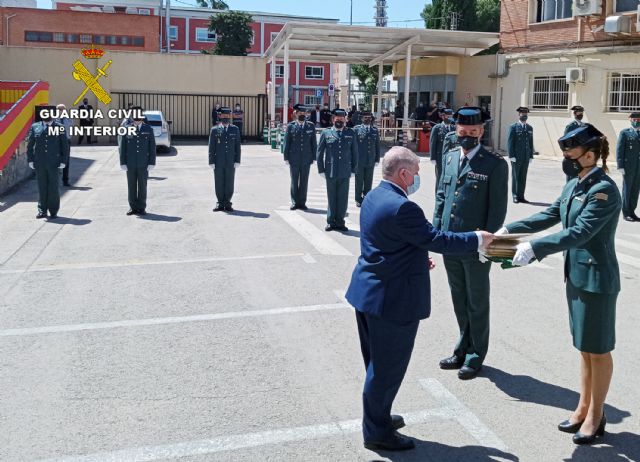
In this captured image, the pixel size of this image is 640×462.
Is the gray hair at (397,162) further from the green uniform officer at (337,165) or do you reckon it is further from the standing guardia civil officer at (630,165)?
the standing guardia civil officer at (630,165)

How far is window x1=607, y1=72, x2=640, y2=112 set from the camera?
2384cm

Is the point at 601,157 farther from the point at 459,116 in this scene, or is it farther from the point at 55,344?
the point at 55,344

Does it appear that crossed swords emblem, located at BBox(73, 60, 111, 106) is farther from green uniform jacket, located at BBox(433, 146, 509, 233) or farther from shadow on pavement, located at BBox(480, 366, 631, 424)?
shadow on pavement, located at BBox(480, 366, 631, 424)

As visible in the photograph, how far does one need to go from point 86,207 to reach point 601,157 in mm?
12348

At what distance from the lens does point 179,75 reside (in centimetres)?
3566

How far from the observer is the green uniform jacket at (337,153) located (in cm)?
1243

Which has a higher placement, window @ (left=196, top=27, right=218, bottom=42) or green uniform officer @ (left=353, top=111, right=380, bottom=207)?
window @ (left=196, top=27, right=218, bottom=42)

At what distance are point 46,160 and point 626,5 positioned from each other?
64.9ft

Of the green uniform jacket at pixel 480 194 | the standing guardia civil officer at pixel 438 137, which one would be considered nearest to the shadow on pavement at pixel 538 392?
the green uniform jacket at pixel 480 194

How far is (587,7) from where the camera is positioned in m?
24.5

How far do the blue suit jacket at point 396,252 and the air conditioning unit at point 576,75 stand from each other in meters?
22.9

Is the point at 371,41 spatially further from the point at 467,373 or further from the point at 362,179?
the point at 467,373

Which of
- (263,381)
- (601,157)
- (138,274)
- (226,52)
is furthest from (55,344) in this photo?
(226,52)

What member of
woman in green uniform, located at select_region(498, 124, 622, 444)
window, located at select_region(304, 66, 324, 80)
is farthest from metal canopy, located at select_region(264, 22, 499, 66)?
window, located at select_region(304, 66, 324, 80)
